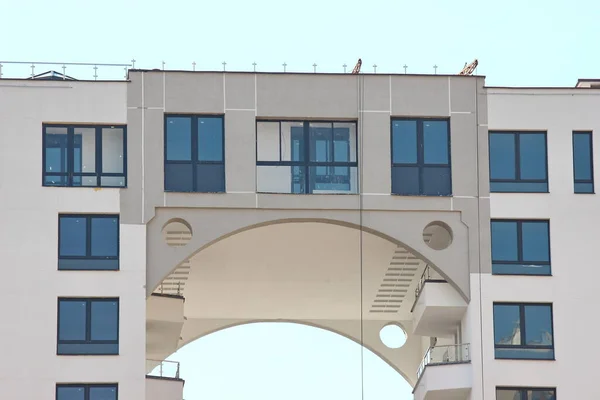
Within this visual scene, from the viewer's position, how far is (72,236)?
171 feet

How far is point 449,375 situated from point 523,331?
8.56ft

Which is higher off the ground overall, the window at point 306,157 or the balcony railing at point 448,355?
the window at point 306,157

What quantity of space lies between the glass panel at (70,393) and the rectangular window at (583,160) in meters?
16.3

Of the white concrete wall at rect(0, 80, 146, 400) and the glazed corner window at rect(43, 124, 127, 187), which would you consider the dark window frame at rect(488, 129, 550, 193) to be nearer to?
the white concrete wall at rect(0, 80, 146, 400)

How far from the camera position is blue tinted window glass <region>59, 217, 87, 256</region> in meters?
51.9

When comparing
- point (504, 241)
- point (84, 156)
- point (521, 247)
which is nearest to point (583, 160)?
point (521, 247)

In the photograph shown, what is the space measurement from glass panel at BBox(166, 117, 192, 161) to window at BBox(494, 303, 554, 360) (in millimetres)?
10434

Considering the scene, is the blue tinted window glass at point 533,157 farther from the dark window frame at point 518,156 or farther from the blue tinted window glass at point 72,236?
the blue tinted window glass at point 72,236

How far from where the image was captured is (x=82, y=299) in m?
51.6

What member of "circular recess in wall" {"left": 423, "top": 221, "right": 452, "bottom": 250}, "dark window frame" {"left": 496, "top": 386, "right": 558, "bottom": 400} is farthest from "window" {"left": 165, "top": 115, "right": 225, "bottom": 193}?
"dark window frame" {"left": 496, "top": 386, "right": 558, "bottom": 400}

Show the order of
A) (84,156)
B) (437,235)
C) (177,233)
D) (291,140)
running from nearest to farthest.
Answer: (84,156)
(291,140)
(177,233)
(437,235)

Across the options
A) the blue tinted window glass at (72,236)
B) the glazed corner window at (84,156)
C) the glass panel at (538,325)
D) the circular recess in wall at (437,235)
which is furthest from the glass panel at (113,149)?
the glass panel at (538,325)

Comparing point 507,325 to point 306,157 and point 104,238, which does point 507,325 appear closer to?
point 306,157

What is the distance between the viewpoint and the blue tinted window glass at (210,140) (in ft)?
173
